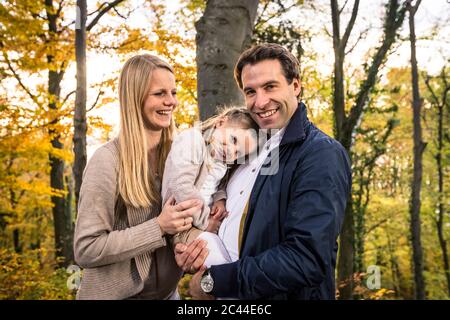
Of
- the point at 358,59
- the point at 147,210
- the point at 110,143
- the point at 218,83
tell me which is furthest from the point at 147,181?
the point at 358,59

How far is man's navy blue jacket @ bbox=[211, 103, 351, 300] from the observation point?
5.72 ft

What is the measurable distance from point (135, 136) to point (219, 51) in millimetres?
1294

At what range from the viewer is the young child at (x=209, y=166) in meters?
2.21

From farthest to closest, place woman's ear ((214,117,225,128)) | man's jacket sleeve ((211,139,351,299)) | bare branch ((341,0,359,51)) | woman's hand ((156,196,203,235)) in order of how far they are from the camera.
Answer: bare branch ((341,0,359,51))
woman's ear ((214,117,225,128))
woman's hand ((156,196,203,235))
man's jacket sleeve ((211,139,351,299))

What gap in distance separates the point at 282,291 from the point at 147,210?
0.92 meters

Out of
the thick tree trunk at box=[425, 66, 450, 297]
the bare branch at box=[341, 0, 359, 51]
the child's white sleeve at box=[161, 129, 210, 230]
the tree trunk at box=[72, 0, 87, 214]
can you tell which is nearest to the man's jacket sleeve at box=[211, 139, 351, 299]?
the child's white sleeve at box=[161, 129, 210, 230]

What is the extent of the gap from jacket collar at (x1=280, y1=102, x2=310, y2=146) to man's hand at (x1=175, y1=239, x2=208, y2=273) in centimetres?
67

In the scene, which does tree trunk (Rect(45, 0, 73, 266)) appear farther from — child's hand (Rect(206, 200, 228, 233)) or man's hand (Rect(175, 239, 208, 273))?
man's hand (Rect(175, 239, 208, 273))

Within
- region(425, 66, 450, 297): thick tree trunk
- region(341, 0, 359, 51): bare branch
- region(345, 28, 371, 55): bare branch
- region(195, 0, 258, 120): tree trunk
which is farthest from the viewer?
region(425, 66, 450, 297): thick tree trunk

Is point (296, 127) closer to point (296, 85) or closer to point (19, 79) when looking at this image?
point (296, 85)

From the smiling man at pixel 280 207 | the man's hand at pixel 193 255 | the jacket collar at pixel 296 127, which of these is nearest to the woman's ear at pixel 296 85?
the smiling man at pixel 280 207

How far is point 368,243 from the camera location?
23.5 metres

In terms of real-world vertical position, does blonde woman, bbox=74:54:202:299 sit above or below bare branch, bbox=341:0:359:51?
below

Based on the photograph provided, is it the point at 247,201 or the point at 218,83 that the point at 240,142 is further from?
the point at 218,83
